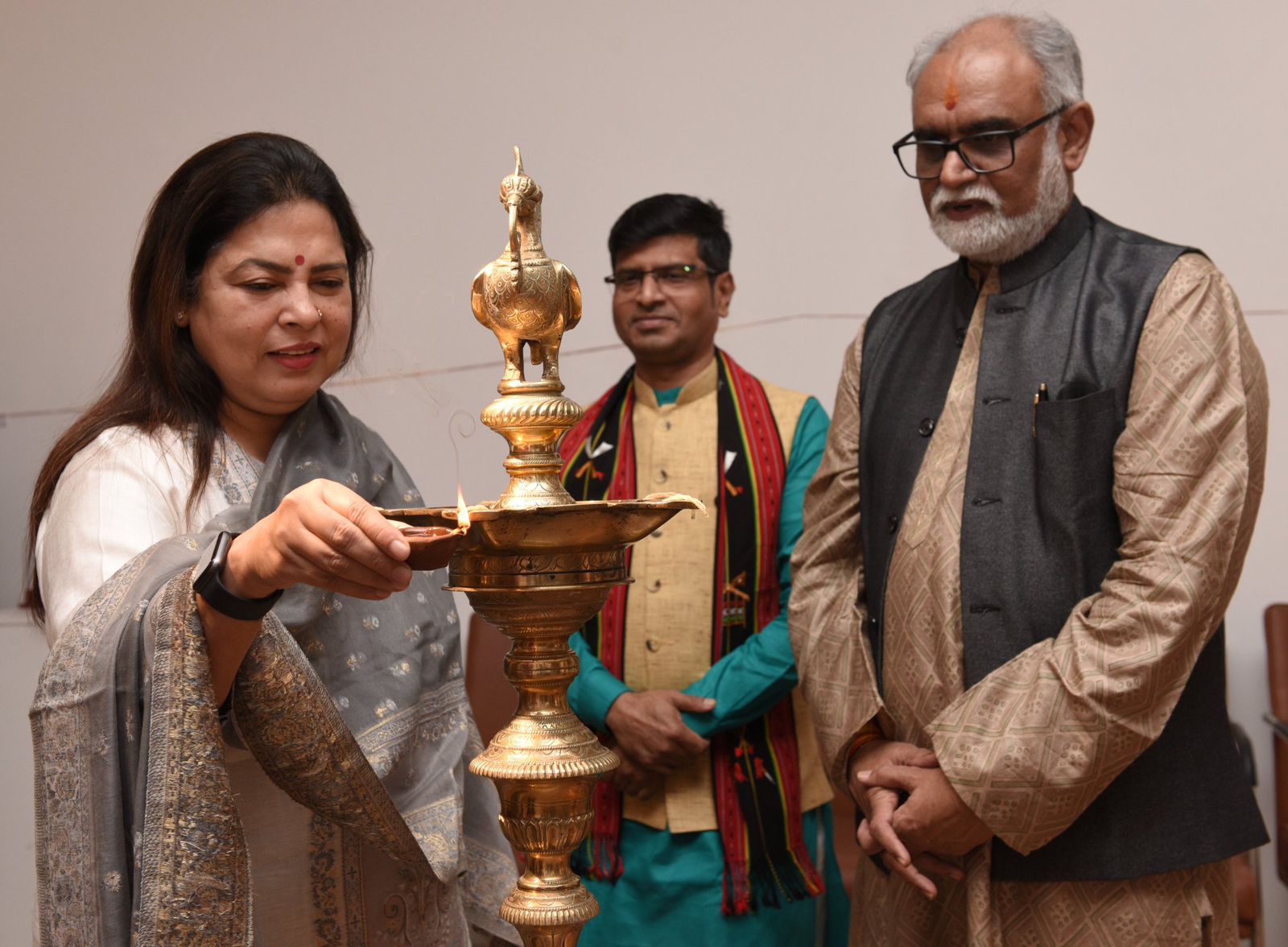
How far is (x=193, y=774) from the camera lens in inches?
45.3

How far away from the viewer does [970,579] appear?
1.88 metres

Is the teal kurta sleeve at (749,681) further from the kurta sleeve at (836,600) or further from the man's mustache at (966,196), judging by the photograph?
the man's mustache at (966,196)

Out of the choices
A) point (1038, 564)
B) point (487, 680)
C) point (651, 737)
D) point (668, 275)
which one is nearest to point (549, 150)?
point (668, 275)

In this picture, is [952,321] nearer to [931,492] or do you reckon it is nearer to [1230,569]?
[931,492]

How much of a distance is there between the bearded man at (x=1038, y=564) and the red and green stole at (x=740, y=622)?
0.38 meters

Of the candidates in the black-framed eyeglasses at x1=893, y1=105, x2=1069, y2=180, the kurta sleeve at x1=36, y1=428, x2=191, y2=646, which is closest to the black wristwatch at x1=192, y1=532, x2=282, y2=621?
the kurta sleeve at x1=36, y1=428, x2=191, y2=646

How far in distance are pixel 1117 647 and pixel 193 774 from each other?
Answer: 3.76 feet

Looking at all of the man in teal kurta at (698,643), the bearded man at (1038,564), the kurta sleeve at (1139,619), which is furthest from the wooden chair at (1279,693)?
the kurta sleeve at (1139,619)

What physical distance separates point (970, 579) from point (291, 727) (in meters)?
1.02

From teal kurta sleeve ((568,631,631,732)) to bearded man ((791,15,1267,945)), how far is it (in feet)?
1.77

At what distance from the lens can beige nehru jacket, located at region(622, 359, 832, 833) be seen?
2.55 metres

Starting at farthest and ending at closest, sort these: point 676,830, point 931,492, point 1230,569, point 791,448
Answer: point 791,448
point 676,830
point 931,492
point 1230,569

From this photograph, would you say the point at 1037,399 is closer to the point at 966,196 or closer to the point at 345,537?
the point at 966,196

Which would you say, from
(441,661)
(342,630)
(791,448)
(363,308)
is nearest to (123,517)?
(342,630)
